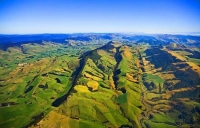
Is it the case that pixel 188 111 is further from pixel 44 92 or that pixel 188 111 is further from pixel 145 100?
pixel 44 92

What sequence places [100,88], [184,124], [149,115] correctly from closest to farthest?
[184,124] < [149,115] < [100,88]

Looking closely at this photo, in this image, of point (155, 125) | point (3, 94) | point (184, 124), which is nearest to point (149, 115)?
point (155, 125)

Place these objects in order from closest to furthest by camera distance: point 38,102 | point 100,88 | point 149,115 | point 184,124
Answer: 1. point 184,124
2. point 149,115
3. point 38,102
4. point 100,88

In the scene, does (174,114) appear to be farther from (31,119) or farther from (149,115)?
(31,119)

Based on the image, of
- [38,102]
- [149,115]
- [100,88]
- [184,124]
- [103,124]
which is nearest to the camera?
[103,124]

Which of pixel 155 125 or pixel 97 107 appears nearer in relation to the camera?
pixel 155 125

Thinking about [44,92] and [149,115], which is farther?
[44,92]

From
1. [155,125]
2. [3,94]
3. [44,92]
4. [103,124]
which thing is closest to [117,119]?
[103,124]

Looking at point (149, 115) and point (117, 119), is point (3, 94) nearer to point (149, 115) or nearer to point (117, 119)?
point (117, 119)

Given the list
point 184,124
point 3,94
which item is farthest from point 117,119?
point 3,94
